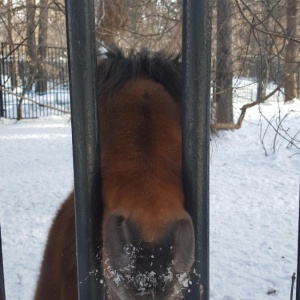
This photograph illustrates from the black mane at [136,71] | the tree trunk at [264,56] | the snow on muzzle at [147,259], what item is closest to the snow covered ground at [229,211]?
the tree trunk at [264,56]

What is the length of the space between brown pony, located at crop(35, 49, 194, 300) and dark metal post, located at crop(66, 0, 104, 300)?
0.07m

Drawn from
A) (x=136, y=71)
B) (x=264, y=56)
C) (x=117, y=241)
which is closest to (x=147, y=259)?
(x=117, y=241)

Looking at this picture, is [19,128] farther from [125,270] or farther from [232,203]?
[125,270]

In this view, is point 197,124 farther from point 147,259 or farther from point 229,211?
point 229,211

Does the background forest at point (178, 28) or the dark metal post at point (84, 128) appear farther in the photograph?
the background forest at point (178, 28)

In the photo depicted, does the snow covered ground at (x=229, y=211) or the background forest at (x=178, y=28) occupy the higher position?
the background forest at (x=178, y=28)

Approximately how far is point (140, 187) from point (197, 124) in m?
0.25

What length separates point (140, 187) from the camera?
117 centimetres

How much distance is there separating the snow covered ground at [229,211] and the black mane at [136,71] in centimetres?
75

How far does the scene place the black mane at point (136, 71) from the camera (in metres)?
1.63

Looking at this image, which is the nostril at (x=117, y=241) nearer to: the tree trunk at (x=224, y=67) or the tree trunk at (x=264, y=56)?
the tree trunk at (x=264, y=56)

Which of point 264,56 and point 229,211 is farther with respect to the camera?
point 229,211

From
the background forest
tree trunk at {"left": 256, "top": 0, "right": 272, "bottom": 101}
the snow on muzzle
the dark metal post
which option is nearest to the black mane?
the dark metal post

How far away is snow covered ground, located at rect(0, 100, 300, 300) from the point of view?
3809 millimetres
